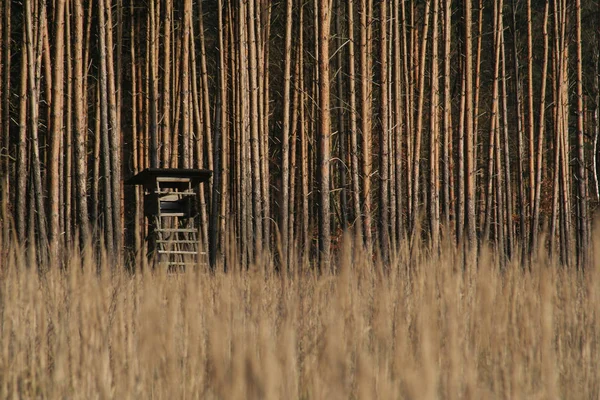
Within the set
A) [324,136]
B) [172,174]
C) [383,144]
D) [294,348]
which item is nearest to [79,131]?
[172,174]

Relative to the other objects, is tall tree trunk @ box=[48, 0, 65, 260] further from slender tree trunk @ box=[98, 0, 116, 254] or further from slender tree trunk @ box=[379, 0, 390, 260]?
slender tree trunk @ box=[379, 0, 390, 260]

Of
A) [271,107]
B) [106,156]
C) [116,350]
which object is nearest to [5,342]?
[116,350]

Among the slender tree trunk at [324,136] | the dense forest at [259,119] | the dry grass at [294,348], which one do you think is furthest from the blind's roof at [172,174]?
the dry grass at [294,348]

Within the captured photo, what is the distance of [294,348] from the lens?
2.50 meters

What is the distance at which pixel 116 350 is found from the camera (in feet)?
10.3

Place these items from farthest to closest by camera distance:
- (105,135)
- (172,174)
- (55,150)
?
(105,135), (55,150), (172,174)

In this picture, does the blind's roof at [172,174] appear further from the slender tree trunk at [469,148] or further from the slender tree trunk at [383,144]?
the slender tree trunk at [469,148]

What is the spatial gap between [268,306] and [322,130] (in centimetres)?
639

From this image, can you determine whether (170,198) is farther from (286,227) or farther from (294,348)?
(294,348)

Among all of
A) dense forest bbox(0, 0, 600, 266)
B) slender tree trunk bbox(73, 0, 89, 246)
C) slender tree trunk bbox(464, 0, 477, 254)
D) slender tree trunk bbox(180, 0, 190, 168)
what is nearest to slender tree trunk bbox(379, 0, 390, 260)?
dense forest bbox(0, 0, 600, 266)

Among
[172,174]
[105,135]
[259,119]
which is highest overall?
[259,119]

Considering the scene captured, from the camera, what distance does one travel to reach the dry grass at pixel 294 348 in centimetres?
229

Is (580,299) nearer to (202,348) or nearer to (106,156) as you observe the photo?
(202,348)

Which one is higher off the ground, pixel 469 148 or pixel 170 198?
pixel 469 148
